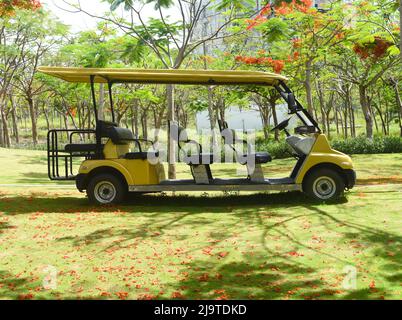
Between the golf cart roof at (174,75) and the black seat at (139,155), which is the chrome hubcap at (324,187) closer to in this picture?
the golf cart roof at (174,75)

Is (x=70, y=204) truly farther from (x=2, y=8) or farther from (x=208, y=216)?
(x=2, y=8)

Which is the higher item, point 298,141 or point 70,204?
point 298,141

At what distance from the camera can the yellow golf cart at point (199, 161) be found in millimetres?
8281

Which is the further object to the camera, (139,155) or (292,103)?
(139,155)

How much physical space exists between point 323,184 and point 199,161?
2255 mm

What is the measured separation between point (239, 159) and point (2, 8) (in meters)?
7.19

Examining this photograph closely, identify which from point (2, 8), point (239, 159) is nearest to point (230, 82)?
point (239, 159)

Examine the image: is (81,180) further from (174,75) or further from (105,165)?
(174,75)

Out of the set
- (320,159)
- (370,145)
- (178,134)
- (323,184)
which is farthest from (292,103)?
(370,145)

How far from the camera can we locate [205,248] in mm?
5617

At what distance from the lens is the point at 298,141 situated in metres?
8.64

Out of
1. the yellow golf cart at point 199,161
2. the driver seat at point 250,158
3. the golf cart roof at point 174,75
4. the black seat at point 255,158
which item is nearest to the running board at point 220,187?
the yellow golf cart at point 199,161

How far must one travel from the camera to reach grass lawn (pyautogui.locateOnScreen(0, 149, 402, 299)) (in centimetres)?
432

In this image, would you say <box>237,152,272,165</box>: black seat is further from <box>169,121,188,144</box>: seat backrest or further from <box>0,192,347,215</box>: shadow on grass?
<box>169,121,188,144</box>: seat backrest
